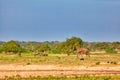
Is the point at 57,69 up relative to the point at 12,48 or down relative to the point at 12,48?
down

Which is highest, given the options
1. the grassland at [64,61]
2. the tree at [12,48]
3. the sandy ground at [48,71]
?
the tree at [12,48]

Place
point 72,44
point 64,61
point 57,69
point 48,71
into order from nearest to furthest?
point 48,71, point 57,69, point 64,61, point 72,44

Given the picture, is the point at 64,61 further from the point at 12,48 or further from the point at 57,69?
the point at 12,48

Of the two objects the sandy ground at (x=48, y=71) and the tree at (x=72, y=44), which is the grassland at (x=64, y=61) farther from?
the tree at (x=72, y=44)

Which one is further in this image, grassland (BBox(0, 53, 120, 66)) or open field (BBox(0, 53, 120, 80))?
grassland (BBox(0, 53, 120, 66))

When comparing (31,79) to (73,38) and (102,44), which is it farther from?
(102,44)

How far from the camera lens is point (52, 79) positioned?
3278cm

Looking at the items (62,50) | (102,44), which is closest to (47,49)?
(62,50)

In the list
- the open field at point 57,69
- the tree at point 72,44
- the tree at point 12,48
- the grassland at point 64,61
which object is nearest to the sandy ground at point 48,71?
the open field at point 57,69

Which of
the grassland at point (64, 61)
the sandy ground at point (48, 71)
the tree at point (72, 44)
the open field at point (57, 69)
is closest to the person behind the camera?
the open field at point (57, 69)

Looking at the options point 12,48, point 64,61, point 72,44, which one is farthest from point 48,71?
point 72,44

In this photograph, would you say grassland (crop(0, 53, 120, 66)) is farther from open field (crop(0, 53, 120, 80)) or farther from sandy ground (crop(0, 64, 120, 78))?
sandy ground (crop(0, 64, 120, 78))

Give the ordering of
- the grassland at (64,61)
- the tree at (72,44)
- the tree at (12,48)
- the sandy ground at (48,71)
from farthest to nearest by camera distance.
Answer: the tree at (72,44) → the tree at (12,48) → the grassland at (64,61) → the sandy ground at (48,71)

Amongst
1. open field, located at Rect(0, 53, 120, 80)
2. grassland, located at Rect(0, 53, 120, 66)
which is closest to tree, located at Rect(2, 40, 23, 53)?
grassland, located at Rect(0, 53, 120, 66)
